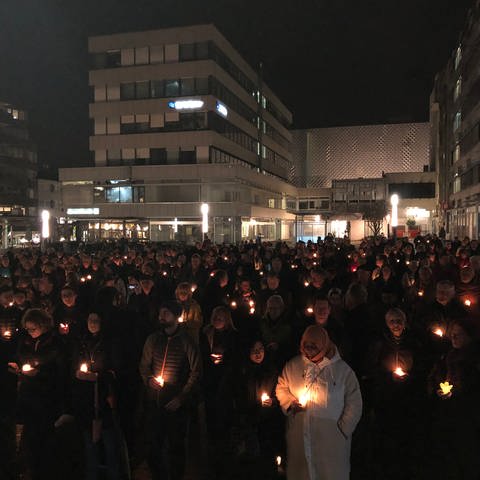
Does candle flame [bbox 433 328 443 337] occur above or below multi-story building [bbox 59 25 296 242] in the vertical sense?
below

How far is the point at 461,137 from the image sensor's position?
4781 centimetres

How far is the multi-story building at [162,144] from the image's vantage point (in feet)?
157

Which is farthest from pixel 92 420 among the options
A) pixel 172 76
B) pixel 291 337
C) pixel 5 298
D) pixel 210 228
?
pixel 172 76

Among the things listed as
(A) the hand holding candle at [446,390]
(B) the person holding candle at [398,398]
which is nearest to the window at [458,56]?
(B) the person holding candle at [398,398]

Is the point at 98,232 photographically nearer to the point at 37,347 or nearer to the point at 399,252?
the point at 399,252

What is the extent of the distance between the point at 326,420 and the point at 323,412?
0.06 metres

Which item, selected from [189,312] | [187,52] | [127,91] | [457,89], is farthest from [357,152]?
[189,312]

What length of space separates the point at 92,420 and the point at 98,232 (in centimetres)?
4386

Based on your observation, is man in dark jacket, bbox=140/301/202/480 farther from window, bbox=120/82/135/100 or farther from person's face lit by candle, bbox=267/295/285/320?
window, bbox=120/82/135/100

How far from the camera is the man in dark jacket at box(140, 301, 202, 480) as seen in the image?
15.9 feet

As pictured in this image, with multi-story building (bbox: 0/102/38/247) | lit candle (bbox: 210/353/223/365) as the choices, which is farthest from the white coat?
multi-story building (bbox: 0/102/38/247)

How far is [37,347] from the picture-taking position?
507 centimetres

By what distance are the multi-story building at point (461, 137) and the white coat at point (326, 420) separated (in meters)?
36.5

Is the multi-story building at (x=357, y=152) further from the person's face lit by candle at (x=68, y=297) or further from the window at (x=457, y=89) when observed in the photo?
the person's face lit by candle at (x=68, y=297)
